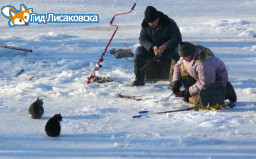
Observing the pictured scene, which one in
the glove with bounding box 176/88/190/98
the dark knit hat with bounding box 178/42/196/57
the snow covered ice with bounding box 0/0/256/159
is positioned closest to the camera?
the snow covered ice with bounding box 0/0/256/159

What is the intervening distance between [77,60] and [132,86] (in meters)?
2.08

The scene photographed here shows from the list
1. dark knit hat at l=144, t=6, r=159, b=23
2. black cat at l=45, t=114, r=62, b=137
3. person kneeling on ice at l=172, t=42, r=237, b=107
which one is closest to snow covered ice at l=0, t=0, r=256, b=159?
black cat at l=45, t=114, r=62, b=137

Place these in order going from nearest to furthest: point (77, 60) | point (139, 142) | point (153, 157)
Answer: point (153, 157)
point (139, 142)
point (77, 60)

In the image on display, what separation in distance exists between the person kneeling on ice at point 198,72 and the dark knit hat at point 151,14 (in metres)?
1.11

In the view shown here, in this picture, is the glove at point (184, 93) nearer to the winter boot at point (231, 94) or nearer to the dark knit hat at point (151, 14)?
the winter boot at point (231, 94)

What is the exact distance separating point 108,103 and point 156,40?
1.54 m

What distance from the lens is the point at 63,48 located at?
952 cm

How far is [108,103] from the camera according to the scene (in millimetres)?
5770

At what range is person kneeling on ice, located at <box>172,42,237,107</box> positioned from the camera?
16.8 ft

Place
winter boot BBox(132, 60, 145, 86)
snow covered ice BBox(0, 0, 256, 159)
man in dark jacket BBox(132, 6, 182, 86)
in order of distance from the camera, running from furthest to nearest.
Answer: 1. winter boot BBox(132, 60, 145, 86)
2. man in dark jacket BBox(132, 6, 182, 86)
3. snow covered ice BBox(0, 0, 256, 159)

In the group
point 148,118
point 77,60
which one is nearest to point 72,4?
point 77,60

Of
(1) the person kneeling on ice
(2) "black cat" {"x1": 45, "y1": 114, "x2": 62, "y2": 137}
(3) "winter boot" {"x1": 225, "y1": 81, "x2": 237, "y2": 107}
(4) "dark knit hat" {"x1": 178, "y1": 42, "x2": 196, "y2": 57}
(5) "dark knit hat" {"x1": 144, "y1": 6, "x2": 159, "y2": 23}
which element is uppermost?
(5) "dark knit hat" {"x1": 144, "y1": 6, "x2": 159, "y2": 23}

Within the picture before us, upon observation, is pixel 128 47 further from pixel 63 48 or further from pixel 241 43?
pixel 241 43

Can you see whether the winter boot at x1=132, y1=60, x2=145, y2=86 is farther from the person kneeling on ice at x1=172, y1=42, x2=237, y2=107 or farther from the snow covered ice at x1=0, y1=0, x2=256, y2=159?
the person kneeling on ice at x1=172, y1=42, x2=237, y2=107
